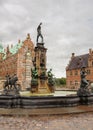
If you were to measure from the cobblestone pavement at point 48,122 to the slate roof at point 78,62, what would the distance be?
59.3m

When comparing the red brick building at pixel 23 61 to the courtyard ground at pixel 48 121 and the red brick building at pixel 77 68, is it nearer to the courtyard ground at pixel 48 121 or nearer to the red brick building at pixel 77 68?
the red brick building at pixel 77 68

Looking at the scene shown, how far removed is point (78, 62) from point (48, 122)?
210 feet

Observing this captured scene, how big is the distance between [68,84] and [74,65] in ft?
22.6

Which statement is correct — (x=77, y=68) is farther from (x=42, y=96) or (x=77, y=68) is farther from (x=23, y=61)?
(x=42, y=96)

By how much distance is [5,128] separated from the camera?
10.4 m

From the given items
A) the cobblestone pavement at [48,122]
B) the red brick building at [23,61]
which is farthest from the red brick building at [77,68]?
the cobblestone pavement at [48,122]

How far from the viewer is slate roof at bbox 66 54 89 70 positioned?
72.2 metres

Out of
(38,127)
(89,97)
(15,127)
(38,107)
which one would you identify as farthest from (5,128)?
(89,97)

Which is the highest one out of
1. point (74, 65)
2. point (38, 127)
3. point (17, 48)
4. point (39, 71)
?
point (17, 48)

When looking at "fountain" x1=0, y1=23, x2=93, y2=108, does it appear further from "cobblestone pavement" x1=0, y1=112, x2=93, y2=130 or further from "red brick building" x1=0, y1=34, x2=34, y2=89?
"red brick building" x1=0, y1=34, x2=34, y2=89

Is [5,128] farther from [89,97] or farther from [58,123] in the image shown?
[89,97]

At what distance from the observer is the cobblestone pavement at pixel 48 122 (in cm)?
1059

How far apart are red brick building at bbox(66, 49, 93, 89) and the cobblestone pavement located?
57310mm

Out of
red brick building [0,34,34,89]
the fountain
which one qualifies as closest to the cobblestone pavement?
the fountain
